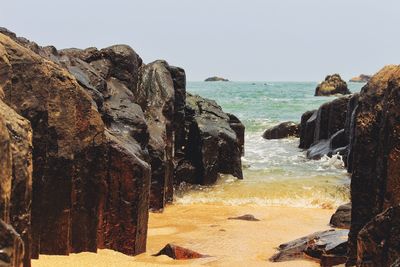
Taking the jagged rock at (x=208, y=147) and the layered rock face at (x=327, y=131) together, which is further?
the layered rock face at (x=327, y=131)

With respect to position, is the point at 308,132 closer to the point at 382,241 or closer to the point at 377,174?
the point at 377,174

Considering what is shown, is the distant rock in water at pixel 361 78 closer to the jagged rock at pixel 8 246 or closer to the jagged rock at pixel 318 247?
the jagged rock at pixel 318 247

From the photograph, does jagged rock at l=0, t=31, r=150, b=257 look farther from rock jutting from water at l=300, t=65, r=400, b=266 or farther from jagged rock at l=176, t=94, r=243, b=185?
jagged rock at l=176, t=94, r=243, b=185

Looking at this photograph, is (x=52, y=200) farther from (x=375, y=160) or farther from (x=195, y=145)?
(x=195, y=145)

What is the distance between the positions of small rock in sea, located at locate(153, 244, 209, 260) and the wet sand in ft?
0.37

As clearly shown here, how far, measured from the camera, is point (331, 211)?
1005cm

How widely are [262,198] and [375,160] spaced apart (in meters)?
6.68

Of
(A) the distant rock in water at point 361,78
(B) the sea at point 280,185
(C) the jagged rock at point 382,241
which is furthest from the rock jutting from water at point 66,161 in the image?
(A) the distant rock in water at point 361,78

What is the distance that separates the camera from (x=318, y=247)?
551 centimetres

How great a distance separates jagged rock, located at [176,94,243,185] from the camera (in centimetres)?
1168

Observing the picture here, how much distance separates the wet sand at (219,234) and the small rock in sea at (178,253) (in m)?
0.11

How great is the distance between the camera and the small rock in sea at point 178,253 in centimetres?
567

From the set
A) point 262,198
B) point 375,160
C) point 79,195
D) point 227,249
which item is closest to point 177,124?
point 262,198

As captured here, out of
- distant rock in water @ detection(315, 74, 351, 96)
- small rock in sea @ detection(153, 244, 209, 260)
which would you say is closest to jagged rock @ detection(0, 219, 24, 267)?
small rock in sea @ detection(153, 244, 209, 260)
